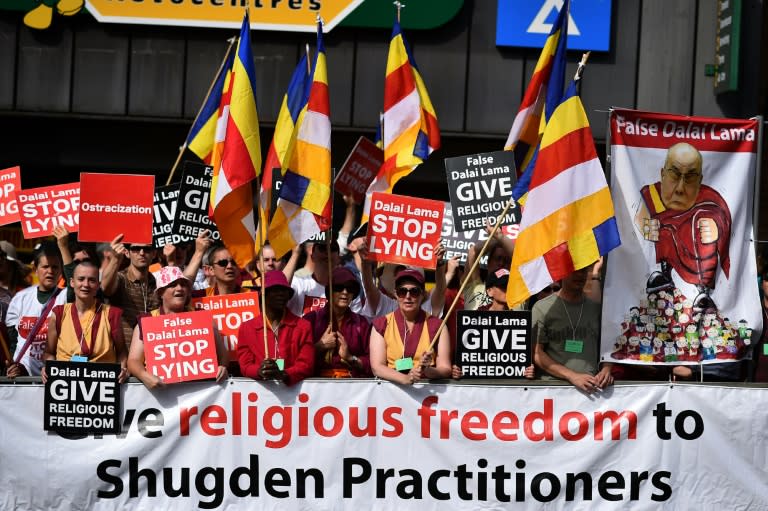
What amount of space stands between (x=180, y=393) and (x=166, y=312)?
60 centimetres

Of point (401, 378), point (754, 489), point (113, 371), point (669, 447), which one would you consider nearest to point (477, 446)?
point (401, 378)

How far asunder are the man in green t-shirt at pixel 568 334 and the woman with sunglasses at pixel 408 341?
665 millimetres

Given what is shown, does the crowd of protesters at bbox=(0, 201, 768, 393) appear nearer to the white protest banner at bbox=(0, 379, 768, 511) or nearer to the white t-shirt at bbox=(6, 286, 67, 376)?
the white t-shirt at bbox=(6, 286, 67, 376)

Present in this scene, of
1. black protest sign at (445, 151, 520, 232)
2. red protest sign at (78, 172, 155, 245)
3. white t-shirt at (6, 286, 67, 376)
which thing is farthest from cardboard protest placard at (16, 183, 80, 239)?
black protest sign at (445, 151, 520, 232)

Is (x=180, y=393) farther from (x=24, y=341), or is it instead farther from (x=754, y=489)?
(x=754, y=489)

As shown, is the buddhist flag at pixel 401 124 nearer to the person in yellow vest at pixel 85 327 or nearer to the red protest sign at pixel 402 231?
the red protest sign at pixel 402 231

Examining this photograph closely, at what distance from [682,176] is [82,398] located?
14.1ft

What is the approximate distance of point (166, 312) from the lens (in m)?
8.30

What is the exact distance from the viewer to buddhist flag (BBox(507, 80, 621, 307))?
316 inches

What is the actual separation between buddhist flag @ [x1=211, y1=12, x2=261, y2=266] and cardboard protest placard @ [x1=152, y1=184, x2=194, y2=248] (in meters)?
0.97

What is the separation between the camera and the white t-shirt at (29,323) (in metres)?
8.87

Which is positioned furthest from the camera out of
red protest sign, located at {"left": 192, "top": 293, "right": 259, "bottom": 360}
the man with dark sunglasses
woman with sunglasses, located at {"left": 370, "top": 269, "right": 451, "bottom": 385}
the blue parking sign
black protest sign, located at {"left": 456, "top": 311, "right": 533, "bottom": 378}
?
the blue parking sign

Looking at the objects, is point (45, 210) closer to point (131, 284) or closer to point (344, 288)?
point (131, 284)

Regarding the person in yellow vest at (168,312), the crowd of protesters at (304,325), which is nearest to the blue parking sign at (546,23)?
the crowd of protesters at (304,325)
